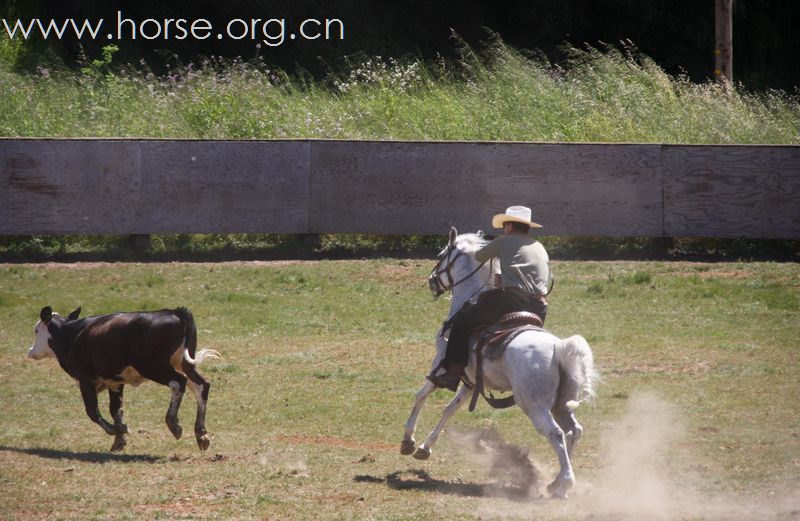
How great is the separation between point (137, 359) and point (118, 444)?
2.58 feet

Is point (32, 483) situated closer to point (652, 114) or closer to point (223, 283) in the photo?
point (223, 283)

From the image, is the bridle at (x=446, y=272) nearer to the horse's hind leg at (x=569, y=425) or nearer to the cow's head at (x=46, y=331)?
the horse's hind leg at (x=569, y=425)

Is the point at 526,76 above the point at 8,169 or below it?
above

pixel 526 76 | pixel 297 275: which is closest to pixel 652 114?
pixel 526 76

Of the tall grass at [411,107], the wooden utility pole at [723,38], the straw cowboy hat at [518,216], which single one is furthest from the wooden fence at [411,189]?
the straw cowboy hat at [518,216]

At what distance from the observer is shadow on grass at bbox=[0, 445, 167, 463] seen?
33.2 feet

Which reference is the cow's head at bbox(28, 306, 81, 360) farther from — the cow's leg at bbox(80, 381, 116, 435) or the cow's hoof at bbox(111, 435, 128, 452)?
the cow's hoof at bbox(111, 435, 128, 452)

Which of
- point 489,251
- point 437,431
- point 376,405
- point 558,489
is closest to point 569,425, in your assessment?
point 558,489

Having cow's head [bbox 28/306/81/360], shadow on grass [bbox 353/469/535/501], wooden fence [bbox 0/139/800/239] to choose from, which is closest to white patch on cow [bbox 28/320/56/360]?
cow's head [bbox 28/306/81/360]

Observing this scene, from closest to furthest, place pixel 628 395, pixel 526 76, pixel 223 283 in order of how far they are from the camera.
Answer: pixel 628 395 < pixel 223 283 < pixel 526 76

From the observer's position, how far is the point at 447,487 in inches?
375

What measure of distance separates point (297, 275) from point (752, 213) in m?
8.05

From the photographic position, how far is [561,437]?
9.02 meters

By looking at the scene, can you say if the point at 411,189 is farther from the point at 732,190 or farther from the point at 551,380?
the point at 551,380
